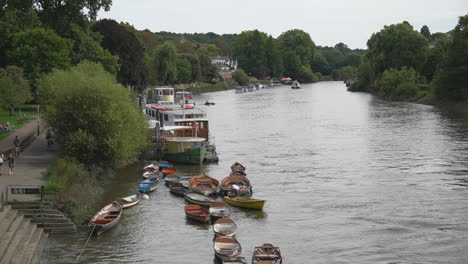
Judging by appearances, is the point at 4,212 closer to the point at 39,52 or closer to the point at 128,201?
the point at 128,201

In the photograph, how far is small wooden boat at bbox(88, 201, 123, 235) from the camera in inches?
1082

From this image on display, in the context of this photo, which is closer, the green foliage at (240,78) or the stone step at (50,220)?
the stone step at (50,220)

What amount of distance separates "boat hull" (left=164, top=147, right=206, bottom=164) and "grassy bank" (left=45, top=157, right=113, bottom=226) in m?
9.35

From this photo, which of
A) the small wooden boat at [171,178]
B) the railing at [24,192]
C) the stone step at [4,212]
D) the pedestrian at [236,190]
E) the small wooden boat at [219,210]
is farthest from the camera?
the small wooden boat at [171,178]

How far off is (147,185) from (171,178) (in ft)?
8.13

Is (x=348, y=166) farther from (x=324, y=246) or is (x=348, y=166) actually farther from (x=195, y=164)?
(x=324, y=246)

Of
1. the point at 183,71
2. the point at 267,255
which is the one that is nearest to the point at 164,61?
the point at 183,71

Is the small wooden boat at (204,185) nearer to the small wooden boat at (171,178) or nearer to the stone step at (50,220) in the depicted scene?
the small wooden boat at (171,178)

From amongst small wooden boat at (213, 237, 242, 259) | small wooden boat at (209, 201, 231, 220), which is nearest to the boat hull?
small wooden boat at (209, 201, 231, 220)

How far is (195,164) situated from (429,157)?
18.6 m

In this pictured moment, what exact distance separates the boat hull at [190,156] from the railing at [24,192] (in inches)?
677

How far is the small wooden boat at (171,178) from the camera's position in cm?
3825

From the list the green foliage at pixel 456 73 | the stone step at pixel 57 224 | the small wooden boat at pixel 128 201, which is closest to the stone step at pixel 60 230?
the stone step at pixel 57 224

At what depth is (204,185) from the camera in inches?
1431
